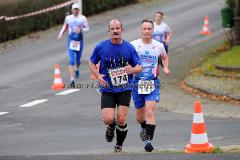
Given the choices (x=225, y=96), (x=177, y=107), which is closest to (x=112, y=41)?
(x=177, y=107)

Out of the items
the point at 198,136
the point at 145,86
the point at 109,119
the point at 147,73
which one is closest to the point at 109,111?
the point at 109,119

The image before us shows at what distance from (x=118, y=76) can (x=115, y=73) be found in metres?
0.07

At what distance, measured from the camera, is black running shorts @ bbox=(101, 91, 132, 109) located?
1034 centimetres

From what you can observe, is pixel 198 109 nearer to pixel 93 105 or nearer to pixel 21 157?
pixel 21 157

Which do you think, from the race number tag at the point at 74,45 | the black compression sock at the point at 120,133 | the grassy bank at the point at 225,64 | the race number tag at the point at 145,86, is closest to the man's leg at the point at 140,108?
the race number tag at the point at 145,86

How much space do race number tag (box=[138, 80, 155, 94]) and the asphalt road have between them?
2.96 feet

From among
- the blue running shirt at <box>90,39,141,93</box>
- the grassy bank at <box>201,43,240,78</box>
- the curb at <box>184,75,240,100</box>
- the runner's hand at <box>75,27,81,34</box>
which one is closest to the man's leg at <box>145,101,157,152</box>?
the blue running shirt at <box>90,39,141,93</box>

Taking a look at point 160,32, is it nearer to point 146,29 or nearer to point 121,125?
point 146,29

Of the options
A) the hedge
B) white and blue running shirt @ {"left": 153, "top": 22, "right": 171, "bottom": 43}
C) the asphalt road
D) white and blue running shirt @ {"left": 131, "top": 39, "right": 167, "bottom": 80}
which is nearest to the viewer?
white and blue running shirt @ {"left": 131, "top": 39, "right": 167, "bottom": 80}

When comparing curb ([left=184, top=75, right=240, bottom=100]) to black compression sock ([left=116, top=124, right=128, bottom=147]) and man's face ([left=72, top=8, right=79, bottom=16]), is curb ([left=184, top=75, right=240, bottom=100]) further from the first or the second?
black compression sock ([left=116, top=124, right=128, bottom=147])

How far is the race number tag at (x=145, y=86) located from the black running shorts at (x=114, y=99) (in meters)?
0.54

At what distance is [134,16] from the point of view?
34250mm

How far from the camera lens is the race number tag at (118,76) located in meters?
A: 10.2

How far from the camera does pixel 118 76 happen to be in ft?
33.4
